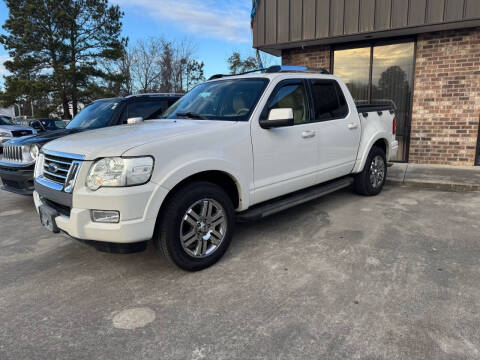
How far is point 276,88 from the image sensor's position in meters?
3.99

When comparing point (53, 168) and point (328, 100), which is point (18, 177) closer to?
point (53, 168)

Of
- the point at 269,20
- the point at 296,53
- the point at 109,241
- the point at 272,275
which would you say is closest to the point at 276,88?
the point at 272,275

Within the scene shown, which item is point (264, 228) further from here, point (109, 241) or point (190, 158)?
point (109, 241)

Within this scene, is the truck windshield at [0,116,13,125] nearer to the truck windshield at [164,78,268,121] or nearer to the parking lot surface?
the parking lot surface

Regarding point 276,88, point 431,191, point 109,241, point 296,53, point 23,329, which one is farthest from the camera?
point 296,53

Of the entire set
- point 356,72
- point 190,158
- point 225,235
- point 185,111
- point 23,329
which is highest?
point 356,72

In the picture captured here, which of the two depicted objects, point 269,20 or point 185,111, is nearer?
point 185,111

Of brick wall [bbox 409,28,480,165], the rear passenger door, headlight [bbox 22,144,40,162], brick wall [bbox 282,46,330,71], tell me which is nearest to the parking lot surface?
the rear passenger door

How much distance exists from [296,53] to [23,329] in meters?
8.95

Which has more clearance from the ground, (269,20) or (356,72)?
(269,20)

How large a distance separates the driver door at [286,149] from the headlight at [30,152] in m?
3.47

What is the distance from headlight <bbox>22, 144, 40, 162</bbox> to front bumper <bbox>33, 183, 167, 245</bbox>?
2.76 m

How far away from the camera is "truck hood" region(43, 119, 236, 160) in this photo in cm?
283

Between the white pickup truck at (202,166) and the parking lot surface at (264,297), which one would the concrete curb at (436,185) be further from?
the white pickup truck at (202,166)
